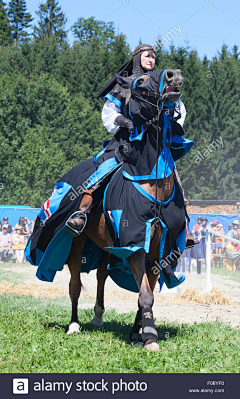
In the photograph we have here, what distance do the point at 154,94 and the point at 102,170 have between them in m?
1.29

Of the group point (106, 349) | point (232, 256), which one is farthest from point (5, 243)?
point (106, 349)

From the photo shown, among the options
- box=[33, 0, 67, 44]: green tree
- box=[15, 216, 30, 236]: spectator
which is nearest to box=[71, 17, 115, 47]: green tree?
box=[33, 0, 67, 44]: green tree

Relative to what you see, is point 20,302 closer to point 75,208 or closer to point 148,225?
point 75,208

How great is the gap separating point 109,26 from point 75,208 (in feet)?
154

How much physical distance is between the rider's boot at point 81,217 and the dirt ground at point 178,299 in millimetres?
1877

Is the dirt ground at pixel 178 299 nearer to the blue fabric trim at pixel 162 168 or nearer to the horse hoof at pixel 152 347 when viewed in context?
A: the horse hoof at pixel 152 347

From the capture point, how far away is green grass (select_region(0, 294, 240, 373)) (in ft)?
13.6

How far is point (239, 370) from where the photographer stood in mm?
4035

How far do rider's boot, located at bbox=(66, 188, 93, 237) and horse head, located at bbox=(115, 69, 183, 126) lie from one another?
111cm

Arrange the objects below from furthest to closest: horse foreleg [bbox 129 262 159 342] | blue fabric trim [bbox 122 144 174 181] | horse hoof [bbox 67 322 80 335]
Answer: horse hoof [bbox 67 322 80 335] → horse foreleg [bbox 129 262 159 342] → blue fabric trim [bbox 122 144 174 181]

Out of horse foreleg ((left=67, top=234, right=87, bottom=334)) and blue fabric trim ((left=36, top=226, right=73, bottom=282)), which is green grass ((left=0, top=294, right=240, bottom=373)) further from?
blue fabric trim ((left=36, top=226, right=73, bottom=282))

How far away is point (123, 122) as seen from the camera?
5.50m

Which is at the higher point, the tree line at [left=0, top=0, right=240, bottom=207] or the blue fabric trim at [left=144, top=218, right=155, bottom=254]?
the tree line at [left=0, top=0, right=240, bottom=207]
